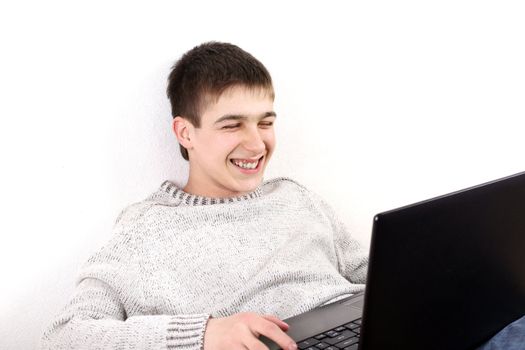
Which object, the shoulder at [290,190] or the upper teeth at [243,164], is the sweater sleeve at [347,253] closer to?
the shoulder at [290,190]

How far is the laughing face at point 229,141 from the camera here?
108 cm

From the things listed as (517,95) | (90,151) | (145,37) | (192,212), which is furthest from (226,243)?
(517,95)

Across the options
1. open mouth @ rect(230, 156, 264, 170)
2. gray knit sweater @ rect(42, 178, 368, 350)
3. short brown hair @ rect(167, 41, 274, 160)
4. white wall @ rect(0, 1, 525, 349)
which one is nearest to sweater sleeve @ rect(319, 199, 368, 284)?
gray knit sweater @ rect(42, 178, 368, 350)

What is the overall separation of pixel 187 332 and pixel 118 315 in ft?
0.58

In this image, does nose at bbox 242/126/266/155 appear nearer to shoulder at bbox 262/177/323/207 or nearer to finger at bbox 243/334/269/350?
shoulder at bbox 262/177/323/207

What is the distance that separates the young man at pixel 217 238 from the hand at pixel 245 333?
134 millimetres

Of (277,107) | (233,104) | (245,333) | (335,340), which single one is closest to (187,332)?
(245,333)

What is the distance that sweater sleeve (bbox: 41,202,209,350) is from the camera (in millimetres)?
814

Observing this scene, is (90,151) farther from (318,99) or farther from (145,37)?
(318,99)

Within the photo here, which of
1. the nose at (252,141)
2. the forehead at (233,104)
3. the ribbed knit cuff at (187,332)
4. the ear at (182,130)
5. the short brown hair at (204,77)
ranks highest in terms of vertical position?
the short brown hair at (204,77)

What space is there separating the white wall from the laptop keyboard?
1.53ft

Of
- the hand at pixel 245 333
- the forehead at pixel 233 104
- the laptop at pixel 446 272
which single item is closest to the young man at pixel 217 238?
the forehead at pixel 233 104

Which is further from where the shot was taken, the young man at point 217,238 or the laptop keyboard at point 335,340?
the young man at point 217,238

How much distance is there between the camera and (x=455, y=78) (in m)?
1.51
